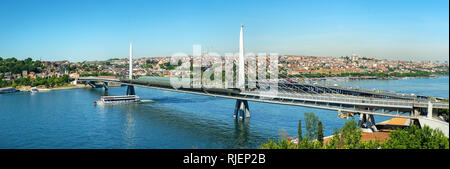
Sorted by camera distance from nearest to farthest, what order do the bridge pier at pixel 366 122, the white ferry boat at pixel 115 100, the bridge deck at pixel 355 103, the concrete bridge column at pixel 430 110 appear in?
1. the concrete bridge column at pixel 430 110
2. the bridge deck at pixel 355 103
3. the bridge pier at pixel 366 122
4. the white ferry boat at pixel 115 100

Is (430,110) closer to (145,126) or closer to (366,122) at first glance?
(366,122)

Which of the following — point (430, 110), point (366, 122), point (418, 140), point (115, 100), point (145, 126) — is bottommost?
point (145, 126)

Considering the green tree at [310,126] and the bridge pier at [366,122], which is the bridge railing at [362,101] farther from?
the green tree at [310,126]

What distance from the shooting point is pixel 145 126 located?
1827cm

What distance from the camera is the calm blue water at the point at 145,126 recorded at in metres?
14.7

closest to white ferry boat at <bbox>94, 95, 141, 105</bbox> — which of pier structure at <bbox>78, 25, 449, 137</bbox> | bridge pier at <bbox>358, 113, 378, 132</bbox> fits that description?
pier structure at <bbox>78, 25, 449, 137</bbox>

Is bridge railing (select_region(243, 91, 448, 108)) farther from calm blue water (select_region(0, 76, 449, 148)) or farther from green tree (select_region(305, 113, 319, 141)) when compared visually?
green tree (select_region(305, 113, 319, 141))

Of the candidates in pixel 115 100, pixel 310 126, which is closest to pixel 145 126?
pixel 310 126

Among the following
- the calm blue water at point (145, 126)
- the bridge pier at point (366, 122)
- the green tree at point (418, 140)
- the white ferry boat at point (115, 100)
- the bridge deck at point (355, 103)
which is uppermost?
the bridge deck at point (355, 103)

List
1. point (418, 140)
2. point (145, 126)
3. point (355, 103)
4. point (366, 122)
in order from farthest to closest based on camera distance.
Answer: point (145, 126), point (366, 122), point (355, 103), point (418, 140)

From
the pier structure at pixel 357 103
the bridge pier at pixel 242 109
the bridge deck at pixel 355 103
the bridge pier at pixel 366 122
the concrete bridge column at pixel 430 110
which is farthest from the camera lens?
the bridge pier at pixel 242 109

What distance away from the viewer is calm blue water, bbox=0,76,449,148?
14688mm

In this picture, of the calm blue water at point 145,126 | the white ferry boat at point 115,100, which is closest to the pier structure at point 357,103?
the calm blue water at point 145,126

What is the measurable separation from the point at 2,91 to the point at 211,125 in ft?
97.5
